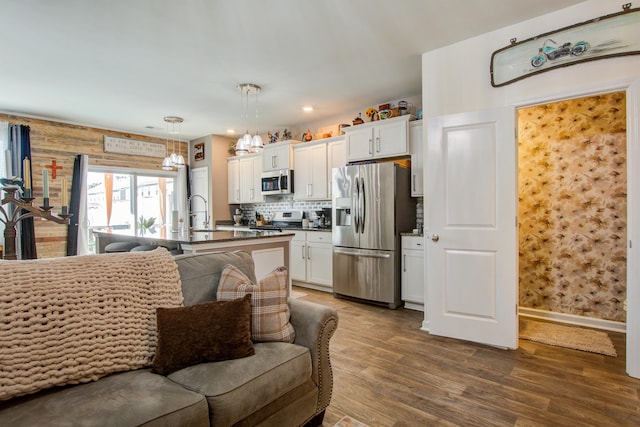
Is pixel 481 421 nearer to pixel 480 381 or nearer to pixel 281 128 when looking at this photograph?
pixel 480 381

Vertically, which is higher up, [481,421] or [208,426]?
[208,426]

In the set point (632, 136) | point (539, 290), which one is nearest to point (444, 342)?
point (539, 290)

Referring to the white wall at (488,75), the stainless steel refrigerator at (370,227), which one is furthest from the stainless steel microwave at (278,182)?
the white wall at (488,75)

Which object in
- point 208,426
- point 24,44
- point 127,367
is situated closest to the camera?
point 208,426

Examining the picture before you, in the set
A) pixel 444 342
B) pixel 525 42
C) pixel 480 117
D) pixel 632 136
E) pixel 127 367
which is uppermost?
pixel 525 42

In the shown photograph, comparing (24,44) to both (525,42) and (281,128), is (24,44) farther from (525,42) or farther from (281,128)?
(525,42)

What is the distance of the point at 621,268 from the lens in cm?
325

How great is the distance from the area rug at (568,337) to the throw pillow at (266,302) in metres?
Answer: 2.43

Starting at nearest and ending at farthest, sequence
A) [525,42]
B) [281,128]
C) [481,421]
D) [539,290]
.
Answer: [481,421]
[525,42]
[539,290]
[281,128]

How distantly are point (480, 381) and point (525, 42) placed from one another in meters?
2.59

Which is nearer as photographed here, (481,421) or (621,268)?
→ (481,421)

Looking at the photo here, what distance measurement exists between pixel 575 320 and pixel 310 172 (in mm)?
3734

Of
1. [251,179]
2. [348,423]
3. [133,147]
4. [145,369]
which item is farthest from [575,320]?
[133,147]

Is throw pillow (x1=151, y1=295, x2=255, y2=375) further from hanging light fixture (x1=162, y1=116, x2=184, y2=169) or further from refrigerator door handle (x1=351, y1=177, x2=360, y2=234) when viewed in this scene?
hanging light fixture (x1=162, y1=116, x2=184, y2=169)
